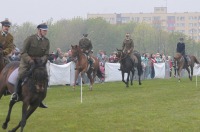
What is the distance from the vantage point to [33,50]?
47.4ft

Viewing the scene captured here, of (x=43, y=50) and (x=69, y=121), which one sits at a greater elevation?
(x=43, y=50)

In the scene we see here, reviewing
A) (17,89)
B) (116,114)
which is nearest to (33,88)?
(17,89)

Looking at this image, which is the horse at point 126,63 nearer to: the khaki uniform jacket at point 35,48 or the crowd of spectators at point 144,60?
the crowd of spectators at point 144,60

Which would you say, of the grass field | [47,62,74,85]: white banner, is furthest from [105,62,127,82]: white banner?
the grass field

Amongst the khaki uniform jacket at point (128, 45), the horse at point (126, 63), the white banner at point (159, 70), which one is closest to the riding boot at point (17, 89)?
the khaki uniform jacket at point (128, 45)

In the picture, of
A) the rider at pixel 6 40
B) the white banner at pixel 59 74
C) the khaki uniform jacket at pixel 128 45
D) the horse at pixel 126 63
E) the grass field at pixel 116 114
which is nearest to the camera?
the grass field at pixel 116 114

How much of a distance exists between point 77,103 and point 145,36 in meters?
106

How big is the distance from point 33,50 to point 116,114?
399cm

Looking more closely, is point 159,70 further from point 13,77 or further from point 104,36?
point 104,36

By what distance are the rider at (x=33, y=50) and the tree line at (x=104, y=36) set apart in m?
91.9

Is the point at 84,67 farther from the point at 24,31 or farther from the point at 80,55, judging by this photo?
the point at 24,31

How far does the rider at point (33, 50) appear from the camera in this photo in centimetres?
1407

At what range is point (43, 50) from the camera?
47.6ft

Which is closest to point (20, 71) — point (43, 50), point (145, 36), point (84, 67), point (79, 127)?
point (43, 50)
